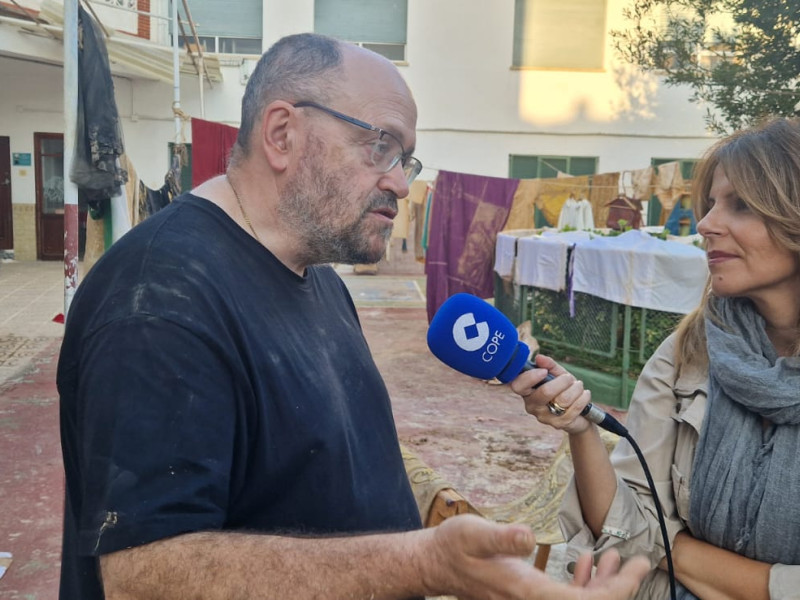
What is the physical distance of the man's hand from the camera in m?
0.94

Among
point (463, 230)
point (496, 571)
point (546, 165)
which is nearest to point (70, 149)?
point (496, 571)

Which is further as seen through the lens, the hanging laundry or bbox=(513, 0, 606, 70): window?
bbox=(513, 0, 606, 70): window

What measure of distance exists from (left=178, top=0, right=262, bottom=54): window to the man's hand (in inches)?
654

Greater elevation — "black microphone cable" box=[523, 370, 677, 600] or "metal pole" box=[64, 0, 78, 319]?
"metal pole" box=[64, 0, 78, 319]

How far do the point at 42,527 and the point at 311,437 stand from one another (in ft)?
11.5

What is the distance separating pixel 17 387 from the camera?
6.87 meters

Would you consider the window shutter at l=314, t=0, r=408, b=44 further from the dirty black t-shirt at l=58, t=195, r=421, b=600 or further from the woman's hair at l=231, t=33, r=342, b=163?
the dirty black t-shirt at l=58, t=195, r=421, b=600

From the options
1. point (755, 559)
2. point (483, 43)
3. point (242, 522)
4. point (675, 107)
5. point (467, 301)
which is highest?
point (483, 43)

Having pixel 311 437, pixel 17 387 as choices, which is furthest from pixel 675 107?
pixel 311 437

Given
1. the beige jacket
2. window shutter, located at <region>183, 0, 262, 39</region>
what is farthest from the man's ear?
window shutter, located at <region>183, 0, 262, 39</region>

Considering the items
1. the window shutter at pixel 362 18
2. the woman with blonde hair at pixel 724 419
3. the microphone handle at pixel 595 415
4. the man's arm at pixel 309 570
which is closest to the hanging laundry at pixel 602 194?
the window shutter at pixel 362 18

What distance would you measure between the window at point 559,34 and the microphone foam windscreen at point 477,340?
1574cm

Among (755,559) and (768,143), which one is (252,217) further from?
(755,559)

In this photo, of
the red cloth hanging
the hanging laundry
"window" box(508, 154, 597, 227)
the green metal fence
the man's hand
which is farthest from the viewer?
"window" box(508, 154, 597, 227)
